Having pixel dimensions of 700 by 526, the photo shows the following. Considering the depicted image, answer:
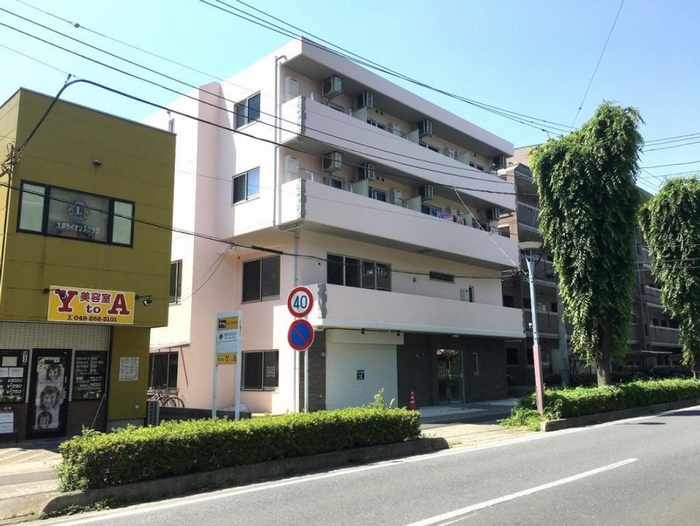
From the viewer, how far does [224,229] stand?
72.1 ft

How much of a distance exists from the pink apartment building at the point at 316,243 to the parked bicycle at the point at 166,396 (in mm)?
322

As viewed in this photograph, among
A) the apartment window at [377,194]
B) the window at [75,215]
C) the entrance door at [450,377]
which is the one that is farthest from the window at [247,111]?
the entrance door at [450,377]

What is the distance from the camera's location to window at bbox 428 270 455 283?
84.0 feet

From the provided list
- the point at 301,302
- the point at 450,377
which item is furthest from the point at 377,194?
the point at 301,302

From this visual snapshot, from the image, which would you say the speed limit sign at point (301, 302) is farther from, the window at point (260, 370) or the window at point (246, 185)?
the window at point (246, 185)

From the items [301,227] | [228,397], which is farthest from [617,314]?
[228,397]

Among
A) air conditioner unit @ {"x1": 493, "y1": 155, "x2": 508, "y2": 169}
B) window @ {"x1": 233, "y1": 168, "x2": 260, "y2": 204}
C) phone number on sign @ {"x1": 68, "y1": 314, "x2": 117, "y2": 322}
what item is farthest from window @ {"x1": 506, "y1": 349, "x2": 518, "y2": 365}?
phone number on sign @ {"x1": 68, "y1": 314, "x2": 117, "y2": 322}

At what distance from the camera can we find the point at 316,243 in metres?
20.8

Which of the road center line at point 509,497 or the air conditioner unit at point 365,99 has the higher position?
the air conditioner unit at point 365,99

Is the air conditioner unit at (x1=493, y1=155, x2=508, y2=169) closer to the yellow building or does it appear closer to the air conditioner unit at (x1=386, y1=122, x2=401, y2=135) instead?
the air conditioner unit at (x1=386, y1=122, x2=401, y2=135)

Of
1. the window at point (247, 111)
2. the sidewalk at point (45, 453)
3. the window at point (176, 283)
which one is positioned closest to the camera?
the sidewalk at point (45, 453)

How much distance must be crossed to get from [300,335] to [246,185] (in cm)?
1181

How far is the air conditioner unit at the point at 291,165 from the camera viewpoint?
2047 cm

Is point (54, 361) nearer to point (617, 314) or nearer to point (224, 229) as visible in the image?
point (224, 229)
